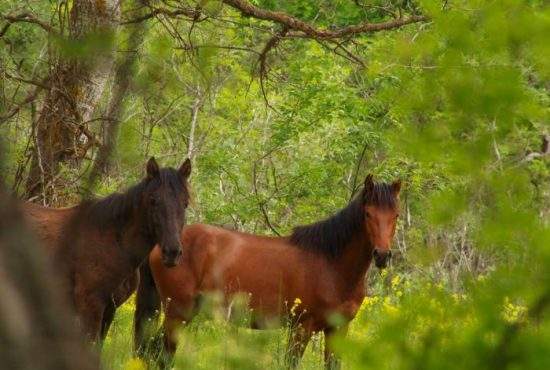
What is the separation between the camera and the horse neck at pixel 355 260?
1012 cm

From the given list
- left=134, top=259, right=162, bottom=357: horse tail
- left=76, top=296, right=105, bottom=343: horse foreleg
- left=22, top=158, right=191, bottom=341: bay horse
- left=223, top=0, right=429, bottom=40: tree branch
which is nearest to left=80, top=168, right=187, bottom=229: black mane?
left=22, top=158, right=191, bottom=341: bay horse

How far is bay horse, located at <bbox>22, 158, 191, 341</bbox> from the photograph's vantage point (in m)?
8.05

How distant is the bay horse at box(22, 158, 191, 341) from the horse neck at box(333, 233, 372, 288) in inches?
89.3

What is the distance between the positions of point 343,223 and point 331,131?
26.5 ft

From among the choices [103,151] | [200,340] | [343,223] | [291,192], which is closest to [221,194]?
[291,192]

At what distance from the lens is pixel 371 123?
63.8ft

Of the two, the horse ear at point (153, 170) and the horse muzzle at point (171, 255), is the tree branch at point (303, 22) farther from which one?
the horse muzzle at point (171, 255)

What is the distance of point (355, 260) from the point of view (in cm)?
1020

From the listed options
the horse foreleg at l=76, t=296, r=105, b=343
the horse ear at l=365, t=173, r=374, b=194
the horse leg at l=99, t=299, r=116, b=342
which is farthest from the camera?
the horse ear at l=365, t=173, r=374, b=194

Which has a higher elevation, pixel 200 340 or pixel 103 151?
pixel 103 151

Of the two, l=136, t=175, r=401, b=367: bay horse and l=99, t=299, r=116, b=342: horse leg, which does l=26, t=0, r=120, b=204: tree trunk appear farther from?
l=136, t=175, r=401, b=367: bay horse

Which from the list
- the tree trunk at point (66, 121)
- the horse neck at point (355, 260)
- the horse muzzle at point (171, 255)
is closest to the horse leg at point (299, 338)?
the horse neck at point (355, 260)

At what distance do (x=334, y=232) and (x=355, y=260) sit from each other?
341 millimetres

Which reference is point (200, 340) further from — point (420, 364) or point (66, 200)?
point (66, 200)
